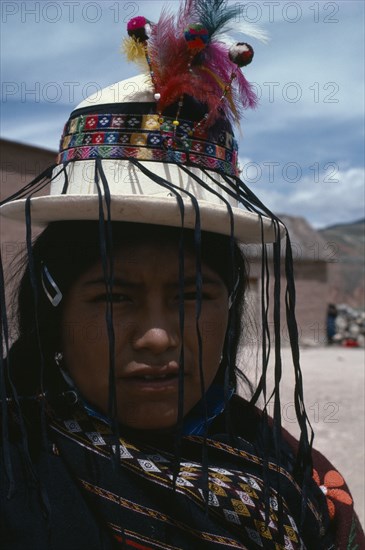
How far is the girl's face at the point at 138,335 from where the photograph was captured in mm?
1381

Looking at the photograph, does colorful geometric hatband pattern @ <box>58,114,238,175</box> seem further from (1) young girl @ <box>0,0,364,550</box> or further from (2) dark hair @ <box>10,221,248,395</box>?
(2) dark hair @ <box>10,221,248,395</box>

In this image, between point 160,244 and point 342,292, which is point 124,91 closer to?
point 160,244

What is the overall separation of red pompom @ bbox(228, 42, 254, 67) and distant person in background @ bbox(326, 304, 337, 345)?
16950mm

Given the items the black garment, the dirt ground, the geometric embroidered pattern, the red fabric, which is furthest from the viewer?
the dirt ground

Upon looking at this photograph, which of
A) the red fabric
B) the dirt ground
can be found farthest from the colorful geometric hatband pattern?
the dirt ground

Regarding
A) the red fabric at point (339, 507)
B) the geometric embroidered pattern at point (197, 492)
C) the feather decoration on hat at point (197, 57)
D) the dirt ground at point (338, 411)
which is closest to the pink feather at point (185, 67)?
the feather decoration on hat at point (197, 57)

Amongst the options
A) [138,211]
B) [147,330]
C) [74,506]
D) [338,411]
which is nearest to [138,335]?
[147,330]

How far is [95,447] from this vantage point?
54.7 inches

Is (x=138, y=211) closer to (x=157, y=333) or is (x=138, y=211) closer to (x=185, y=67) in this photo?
(x=157, y=333)

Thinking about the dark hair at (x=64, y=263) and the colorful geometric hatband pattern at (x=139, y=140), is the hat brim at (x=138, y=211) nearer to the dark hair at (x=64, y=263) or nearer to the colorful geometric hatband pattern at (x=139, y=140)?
the dark hair at (x=64, y=263)

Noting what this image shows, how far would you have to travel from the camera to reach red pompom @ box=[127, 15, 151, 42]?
156 cm

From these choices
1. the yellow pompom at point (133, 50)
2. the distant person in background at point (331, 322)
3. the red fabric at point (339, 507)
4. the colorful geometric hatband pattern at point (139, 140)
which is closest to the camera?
the colorful geometric hatband pattern at point (139, 140)

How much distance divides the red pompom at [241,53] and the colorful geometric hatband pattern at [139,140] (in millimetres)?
182

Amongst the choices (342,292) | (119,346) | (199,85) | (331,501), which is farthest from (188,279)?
(342,292)
